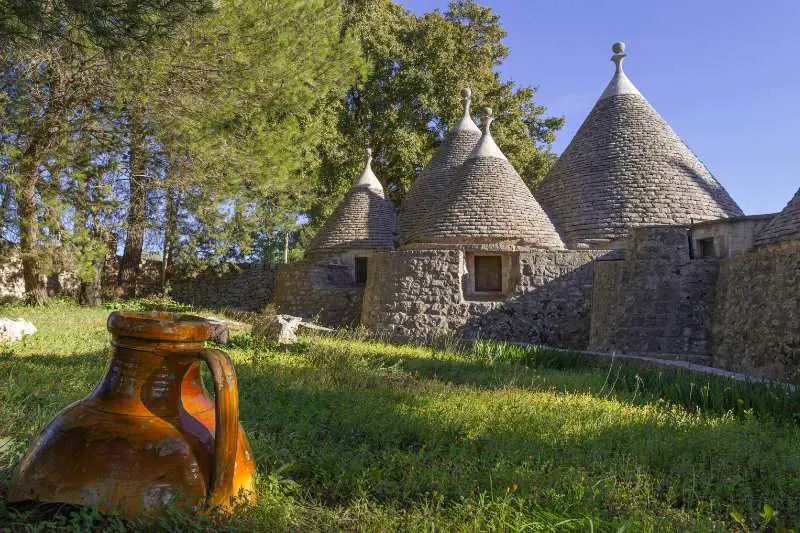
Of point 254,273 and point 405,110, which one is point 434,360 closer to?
point 254,273

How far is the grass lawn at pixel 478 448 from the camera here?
7.49 feet

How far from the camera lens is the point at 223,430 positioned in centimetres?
161

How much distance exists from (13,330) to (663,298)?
10378 mm

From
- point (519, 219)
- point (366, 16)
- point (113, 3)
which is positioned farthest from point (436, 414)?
point (366, 16)

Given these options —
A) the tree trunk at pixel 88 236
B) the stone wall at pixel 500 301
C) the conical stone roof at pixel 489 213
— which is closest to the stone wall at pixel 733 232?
the stone wall at pixel 500 301

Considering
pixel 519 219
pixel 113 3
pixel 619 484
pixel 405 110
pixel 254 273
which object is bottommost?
pixel 619 484

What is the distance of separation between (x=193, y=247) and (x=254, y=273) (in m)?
2.93

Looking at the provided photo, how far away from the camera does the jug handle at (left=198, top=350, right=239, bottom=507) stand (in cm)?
161

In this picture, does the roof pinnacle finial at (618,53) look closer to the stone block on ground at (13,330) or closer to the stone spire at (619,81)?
the stone spire at (619,81)

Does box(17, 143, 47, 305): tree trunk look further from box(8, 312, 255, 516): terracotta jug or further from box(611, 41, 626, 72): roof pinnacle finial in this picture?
box(611, 41, 626, 72): roof pinnacle finial

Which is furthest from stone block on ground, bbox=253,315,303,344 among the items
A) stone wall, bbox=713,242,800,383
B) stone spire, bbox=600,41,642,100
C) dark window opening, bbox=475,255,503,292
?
stone spire, bbox=600,41,642,100

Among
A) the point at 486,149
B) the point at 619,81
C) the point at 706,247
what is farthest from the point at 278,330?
the point at 619,81

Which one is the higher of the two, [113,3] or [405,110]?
[405,110]

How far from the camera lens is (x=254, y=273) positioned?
59.9 ft
